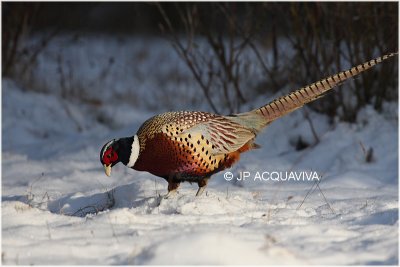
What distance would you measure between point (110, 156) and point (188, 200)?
704mm

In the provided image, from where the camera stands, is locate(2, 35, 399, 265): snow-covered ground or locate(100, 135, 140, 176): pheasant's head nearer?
locate(2, 35, 399, 265): snow-covered ground

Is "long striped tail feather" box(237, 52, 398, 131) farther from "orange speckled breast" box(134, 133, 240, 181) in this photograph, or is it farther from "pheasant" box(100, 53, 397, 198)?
"orange speckled breast" box(134, 133, 240, 181)

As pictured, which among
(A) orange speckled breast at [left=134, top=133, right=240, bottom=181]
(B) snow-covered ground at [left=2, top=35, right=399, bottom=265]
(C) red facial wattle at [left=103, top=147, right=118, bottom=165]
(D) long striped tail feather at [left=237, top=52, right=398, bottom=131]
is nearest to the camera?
(B) snow-covered ground at [left=2, top=35, right=399, bottom=265]

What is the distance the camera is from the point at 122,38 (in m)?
14.4

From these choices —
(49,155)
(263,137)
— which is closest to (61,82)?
(49,155)

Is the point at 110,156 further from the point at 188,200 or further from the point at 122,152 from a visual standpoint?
the point at 188,200

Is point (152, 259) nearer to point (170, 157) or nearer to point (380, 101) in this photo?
point (170, 157)

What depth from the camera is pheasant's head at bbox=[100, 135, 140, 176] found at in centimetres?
456

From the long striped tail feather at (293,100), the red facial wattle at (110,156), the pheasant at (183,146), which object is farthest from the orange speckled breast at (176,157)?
the long striped tail feather at (293,100)

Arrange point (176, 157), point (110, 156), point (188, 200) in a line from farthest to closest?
point (110, 156) < point (176, 157) < point (188, 200)

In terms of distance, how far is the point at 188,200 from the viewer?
4188mm

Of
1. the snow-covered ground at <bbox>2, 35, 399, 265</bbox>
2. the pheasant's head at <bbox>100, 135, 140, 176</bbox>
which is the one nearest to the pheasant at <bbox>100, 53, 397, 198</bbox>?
the pheasant's head at <bbox>100, 135, 140, 176</bbox>

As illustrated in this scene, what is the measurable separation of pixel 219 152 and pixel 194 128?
0.23 m

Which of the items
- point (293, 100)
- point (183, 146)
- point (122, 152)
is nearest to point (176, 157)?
point (183, 146)
